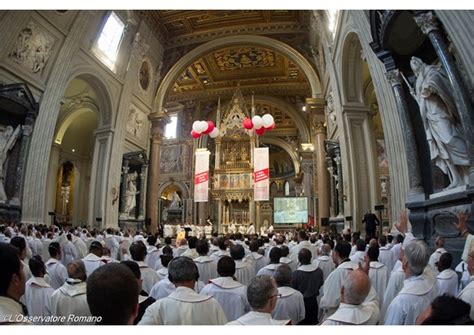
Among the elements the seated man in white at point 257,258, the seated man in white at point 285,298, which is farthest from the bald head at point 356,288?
the seated man in white at point 257,258

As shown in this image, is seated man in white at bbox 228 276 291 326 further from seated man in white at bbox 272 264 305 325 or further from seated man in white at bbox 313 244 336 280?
seated man in white at bbox 313 244 336 280

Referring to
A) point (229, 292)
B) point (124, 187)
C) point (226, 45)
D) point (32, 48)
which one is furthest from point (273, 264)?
point (226, 45)

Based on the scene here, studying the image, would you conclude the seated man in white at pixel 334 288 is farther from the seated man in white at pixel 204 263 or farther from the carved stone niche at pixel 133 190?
the carved stone niche at pixel 133 190

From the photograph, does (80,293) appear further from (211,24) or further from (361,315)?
(211,24)

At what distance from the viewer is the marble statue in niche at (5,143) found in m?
10.2

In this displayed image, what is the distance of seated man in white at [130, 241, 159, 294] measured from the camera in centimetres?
401

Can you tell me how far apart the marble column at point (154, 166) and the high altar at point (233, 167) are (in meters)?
6.38

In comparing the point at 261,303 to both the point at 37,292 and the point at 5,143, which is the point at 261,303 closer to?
the point at 37,292

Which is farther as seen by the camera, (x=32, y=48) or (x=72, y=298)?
(x=32, y=48)

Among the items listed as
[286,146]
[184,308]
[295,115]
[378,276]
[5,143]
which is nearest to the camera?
[184,308]

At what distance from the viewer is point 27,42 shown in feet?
36.7

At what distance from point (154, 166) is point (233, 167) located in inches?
280

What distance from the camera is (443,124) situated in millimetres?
5113
